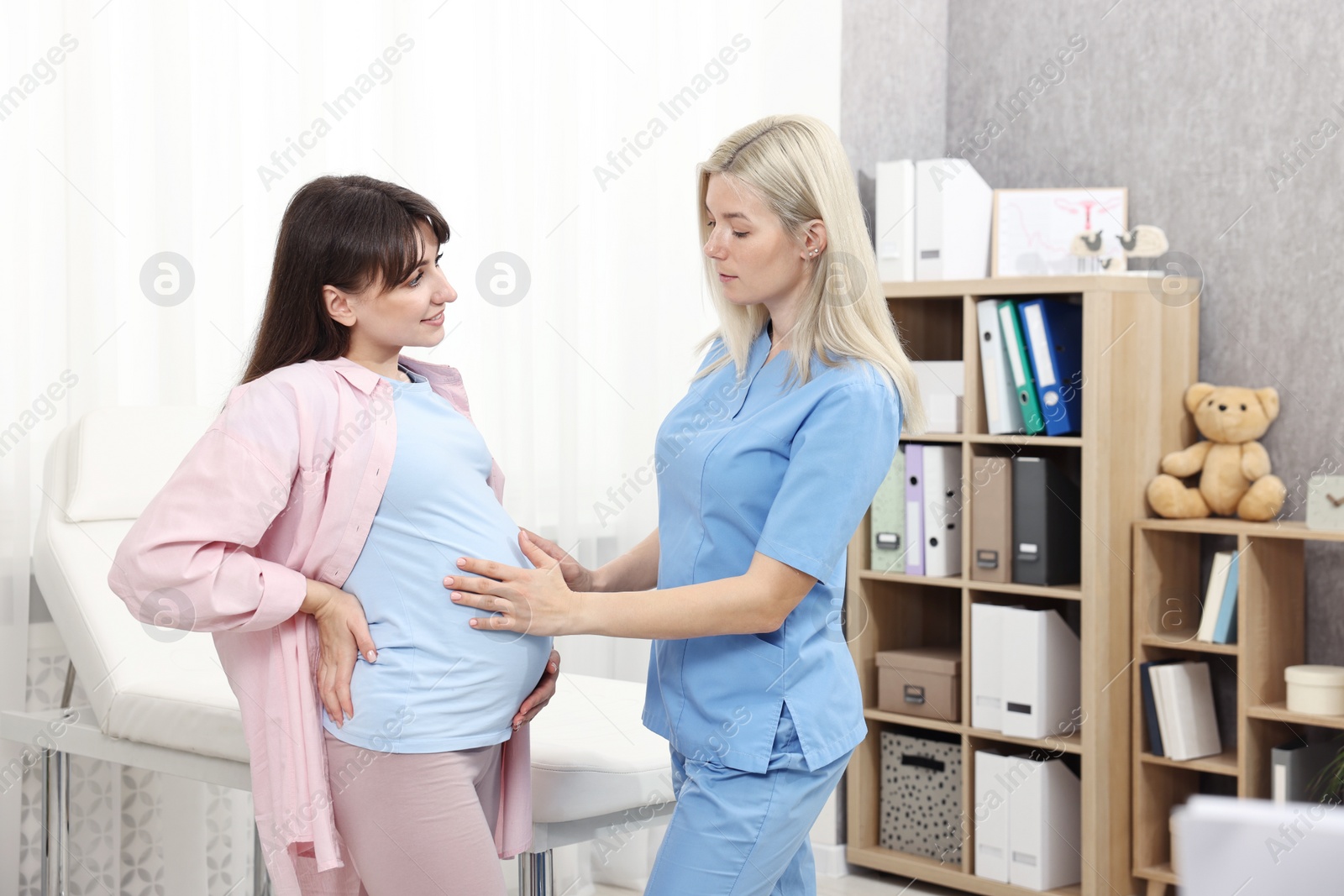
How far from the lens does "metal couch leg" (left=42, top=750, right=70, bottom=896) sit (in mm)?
1744

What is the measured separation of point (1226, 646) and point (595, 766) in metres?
1.57

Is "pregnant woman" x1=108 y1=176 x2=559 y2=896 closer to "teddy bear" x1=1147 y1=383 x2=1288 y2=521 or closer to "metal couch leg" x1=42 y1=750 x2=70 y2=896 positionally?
"metal couch leg" x1=42 y1=750 x2=70 y2=896

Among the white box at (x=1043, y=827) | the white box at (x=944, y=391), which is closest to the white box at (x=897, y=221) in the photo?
the white box at (x=944, y=391)

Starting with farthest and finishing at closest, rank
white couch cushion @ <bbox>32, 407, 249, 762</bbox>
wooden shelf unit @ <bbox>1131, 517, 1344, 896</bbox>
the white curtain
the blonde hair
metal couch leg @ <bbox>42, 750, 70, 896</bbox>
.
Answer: wooden shelf unit @ <bbox>1131, 517, 1344, 896</bbox>
the white curtain
metal couch leg @ <bbox>42, 750, 70, 896</bbox>
white couch cushion @ <bbox>32, 407, 249, 762</bbox>
the blonde hair

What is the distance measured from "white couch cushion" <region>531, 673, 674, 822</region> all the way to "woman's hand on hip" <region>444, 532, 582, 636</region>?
33cm

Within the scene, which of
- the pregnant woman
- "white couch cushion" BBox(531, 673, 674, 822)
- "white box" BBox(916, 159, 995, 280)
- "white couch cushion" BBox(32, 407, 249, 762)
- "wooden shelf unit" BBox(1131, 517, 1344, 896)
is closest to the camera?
the pregnant woman

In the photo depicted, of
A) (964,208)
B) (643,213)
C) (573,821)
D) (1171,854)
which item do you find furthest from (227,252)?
(1171,854)

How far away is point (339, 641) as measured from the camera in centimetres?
111

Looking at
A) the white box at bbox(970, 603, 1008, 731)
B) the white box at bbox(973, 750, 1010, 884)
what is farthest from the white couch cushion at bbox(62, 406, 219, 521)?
the white box at bbox(973, 750, 1010, 884)

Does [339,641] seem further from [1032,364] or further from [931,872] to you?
[931,872]

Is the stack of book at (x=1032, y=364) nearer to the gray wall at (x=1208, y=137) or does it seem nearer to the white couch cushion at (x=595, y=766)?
the gray wall at (x=1208, y=137)

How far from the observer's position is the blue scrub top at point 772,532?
115 cm

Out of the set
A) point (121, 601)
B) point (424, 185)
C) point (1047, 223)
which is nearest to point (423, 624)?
point (121, 601)

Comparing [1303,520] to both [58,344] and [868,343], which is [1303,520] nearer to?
[868,343]
